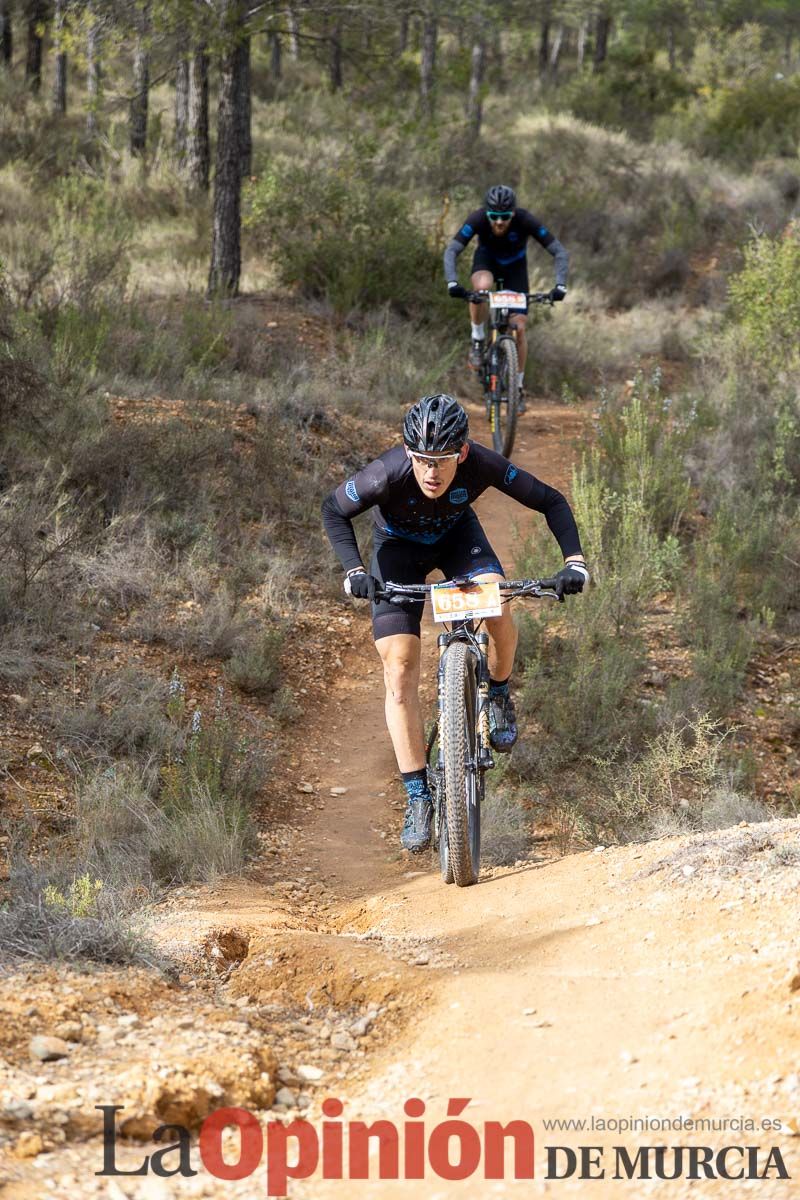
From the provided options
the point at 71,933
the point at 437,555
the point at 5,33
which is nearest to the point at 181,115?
the point at 5,33

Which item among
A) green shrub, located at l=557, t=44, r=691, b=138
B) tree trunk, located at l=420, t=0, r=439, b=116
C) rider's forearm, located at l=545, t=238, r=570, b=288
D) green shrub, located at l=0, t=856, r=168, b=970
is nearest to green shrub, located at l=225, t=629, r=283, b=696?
green shrub, located at l=0, t=856, r=168, b=970

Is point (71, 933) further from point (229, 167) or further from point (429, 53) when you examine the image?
point (429, 53)

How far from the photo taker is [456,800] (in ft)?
15.7

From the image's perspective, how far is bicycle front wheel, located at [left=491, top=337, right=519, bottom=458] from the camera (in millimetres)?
9812

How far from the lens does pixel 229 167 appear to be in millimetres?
12469

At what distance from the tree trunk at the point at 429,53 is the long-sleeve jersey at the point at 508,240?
3876mm

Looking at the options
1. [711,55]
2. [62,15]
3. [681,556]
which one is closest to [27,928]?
[681,556]

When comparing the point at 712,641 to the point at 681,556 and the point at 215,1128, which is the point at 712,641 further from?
the point at 215,1128

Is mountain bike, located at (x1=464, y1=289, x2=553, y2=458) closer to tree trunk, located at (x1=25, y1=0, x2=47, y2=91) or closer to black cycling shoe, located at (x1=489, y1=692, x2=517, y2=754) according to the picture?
black cycling shoe, located at (x1=489, y1=692, x2=517, y2=754)

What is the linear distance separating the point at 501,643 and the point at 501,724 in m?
0.39

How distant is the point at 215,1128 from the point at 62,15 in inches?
438

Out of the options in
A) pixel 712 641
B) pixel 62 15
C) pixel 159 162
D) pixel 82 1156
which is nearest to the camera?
pixel 82 1156

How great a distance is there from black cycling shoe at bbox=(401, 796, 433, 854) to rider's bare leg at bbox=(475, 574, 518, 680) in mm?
639

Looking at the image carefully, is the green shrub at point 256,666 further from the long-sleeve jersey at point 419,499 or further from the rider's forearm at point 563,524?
the rider's forearm at point 563,524
